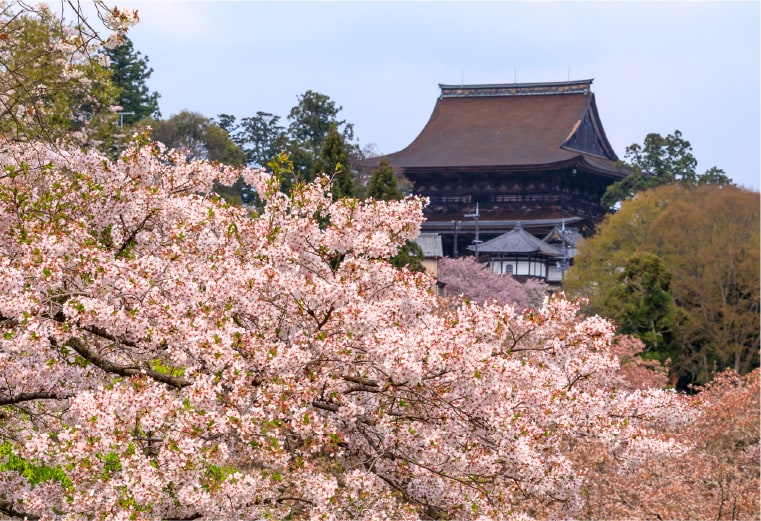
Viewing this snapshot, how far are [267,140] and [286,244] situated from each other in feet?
190

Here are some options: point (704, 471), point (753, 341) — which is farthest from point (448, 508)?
point (753, 341)

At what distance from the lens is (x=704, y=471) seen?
15.6 meters

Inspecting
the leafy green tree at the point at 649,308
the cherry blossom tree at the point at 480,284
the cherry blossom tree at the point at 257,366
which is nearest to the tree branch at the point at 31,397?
the cherry blossom tree at the point at 257,366

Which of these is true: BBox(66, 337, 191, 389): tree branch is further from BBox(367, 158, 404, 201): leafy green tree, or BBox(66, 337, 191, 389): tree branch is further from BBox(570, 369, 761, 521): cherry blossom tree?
BBox(367, 158, 404, 201): leafy green tree

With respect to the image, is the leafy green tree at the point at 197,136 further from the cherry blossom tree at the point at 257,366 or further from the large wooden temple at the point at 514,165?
the cherry blossom tree at the point at 257,366

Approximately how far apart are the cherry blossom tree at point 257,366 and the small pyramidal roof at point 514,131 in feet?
167

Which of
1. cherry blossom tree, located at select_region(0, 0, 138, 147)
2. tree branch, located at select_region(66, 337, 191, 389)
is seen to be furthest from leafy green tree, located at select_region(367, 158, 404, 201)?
tree branch, located at select_region(66, 337, 191, 389)

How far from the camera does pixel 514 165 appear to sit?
195ft

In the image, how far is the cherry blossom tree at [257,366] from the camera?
6102mm

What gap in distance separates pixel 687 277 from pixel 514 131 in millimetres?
29788

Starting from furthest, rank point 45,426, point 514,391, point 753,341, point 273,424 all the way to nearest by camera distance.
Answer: point 753,341, point 45,426, point 514,391, point 273,424

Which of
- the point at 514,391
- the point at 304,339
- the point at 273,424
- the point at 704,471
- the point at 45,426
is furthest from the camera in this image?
the point at 704,471

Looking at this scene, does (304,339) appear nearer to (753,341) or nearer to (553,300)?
(553,300)

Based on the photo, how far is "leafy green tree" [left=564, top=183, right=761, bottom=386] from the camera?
31.5m
